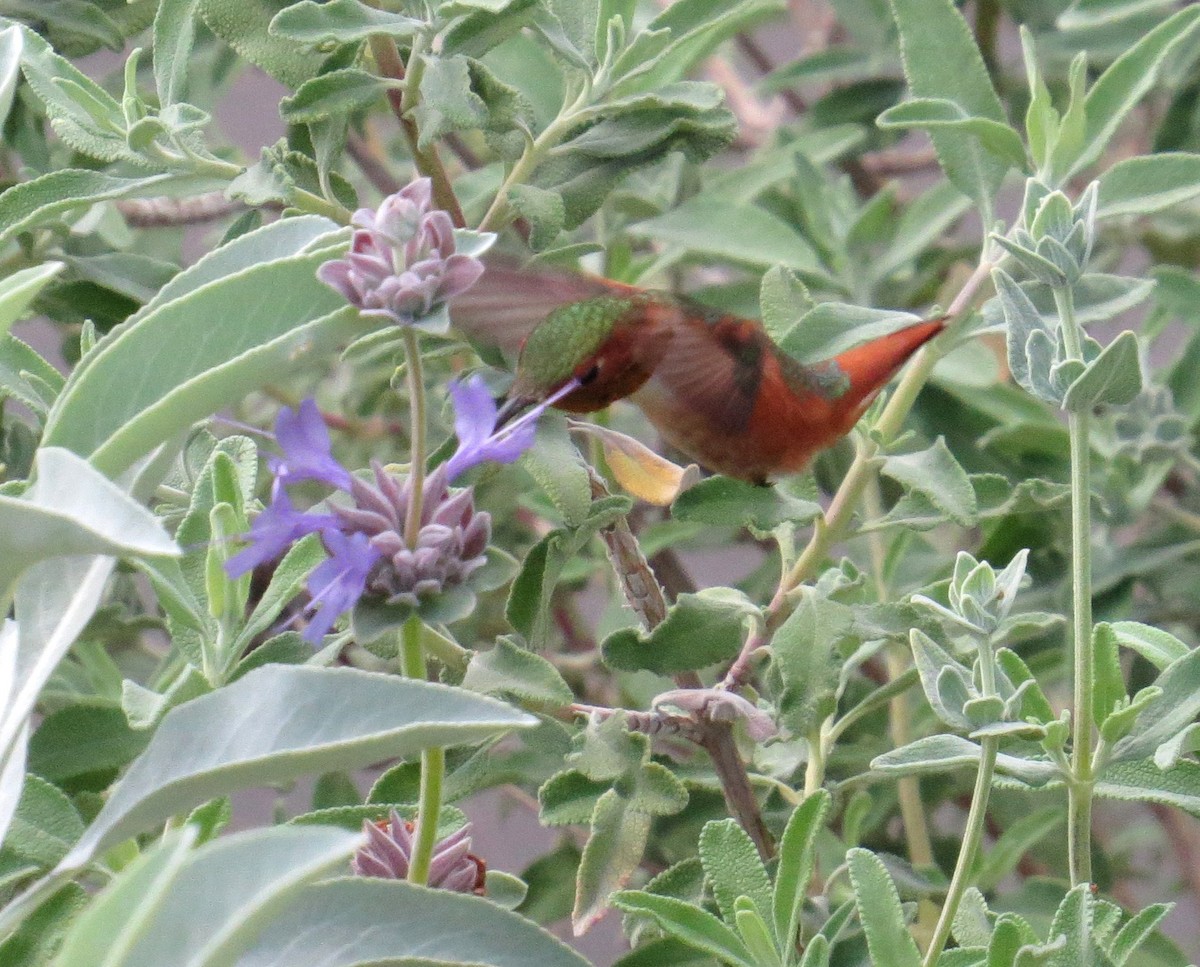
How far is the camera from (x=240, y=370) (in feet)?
1.34

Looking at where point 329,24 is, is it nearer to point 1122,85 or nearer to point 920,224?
point 1122,85

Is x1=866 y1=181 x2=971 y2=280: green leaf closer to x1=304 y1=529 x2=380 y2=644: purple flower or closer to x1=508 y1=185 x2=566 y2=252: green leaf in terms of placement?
x1=508 y1=185 x2=566 y2=252: green leaf

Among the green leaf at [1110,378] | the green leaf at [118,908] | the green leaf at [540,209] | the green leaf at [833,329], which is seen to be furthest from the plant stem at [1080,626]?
the green leaf at [118,908]

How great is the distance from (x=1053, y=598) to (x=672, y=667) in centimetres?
42

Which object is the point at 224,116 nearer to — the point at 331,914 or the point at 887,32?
the point at 887,32

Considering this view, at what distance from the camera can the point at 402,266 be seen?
419 mm

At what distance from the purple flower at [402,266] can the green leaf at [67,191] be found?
240 mm

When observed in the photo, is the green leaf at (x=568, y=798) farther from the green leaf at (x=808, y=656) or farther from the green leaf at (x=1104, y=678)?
the green leaf at (x=1104, y=678)

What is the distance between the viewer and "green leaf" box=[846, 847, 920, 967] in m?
0.49

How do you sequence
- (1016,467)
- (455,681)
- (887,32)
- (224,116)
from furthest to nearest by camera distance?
(224,116) < (887,32) < (1016,467) < (455,681)

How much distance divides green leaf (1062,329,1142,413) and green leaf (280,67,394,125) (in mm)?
317

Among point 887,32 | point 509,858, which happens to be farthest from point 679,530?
point 509,858

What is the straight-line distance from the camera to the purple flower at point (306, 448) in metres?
0.44

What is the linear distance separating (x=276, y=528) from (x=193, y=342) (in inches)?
2.5
